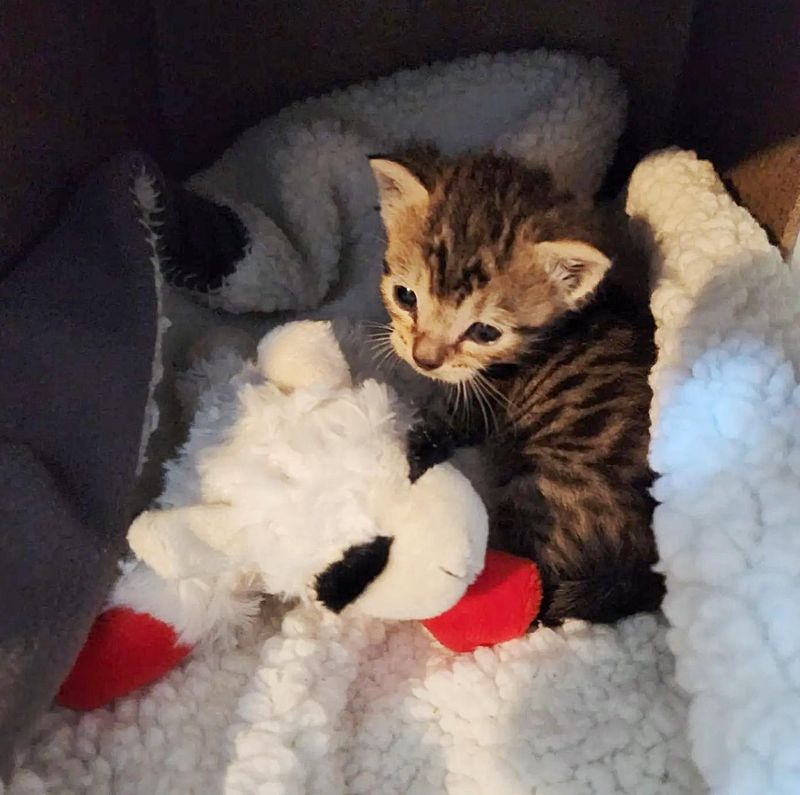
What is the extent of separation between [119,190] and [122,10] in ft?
0.94

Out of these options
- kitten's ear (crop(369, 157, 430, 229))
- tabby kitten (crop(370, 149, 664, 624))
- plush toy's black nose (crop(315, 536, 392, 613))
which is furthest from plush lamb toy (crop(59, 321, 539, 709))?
kitten's ear (crop(369, 157, 430, 229))

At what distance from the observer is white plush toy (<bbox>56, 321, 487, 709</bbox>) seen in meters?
0.82

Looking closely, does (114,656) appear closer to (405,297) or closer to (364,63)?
(405,297)

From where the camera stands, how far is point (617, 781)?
2.66ft

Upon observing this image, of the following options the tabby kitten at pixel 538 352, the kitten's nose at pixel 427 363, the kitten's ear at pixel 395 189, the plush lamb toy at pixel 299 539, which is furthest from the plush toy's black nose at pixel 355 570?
the kitten's ear at pixel 395 189

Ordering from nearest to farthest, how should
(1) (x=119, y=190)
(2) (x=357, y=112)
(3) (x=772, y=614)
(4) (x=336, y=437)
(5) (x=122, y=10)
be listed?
1. (3) (x=772, y=614)
2. (4) (x=336, y=437)
3. (1) (x=119, y=190)
4. (5) (x=122, y=10)
5. (2) (x=357, y=112)

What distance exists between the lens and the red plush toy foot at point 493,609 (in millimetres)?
895

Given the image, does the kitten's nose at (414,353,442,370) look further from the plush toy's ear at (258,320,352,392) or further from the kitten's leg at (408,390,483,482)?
the plush toy's ear at (258,320,352,392)

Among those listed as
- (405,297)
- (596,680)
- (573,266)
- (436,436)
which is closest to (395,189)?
(405,297)

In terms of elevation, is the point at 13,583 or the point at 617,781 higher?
the point at 13,583

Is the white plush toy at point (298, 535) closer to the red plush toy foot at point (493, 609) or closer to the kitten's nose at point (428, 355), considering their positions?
the red plush toy foot at point (493, 609)

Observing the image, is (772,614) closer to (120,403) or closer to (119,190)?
(120,403)

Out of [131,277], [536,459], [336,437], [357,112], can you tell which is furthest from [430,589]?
[357,112]

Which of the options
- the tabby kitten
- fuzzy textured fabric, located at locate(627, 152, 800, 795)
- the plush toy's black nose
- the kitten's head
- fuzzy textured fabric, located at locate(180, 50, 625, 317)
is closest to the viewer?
fuzzy textured fabric, located at locate(627, 152, 800, 795)
